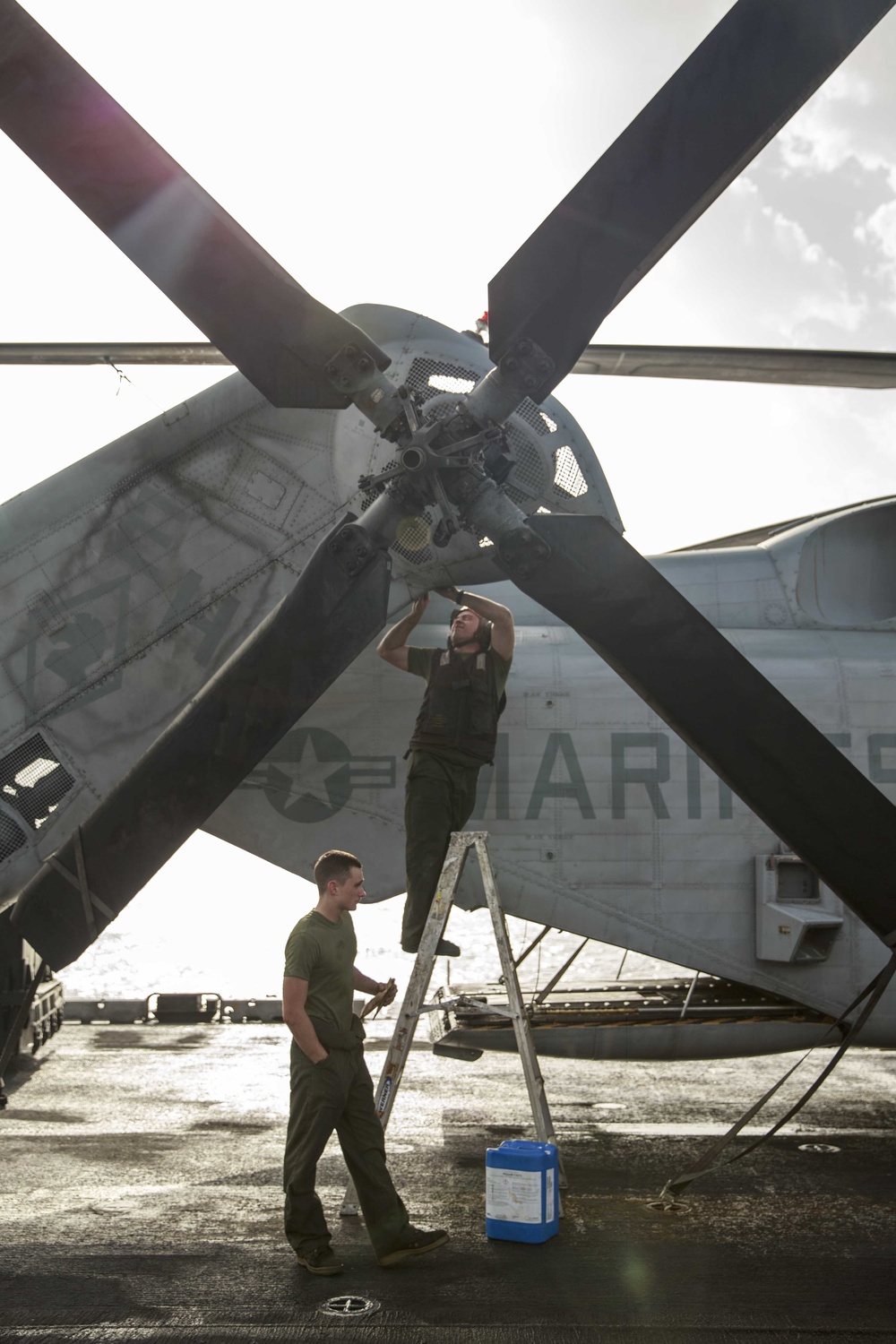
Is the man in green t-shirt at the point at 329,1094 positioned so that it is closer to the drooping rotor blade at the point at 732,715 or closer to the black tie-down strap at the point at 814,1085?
the black tie-down strap at the point at 814,1085

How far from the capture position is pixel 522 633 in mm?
8469

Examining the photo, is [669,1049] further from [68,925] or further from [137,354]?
[137,354]

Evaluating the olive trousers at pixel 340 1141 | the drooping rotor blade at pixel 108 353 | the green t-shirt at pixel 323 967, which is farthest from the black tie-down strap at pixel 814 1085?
the drooping rotor blade at pixel 108 353

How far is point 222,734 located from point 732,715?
206 cm

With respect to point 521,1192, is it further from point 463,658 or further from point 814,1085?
point 463,658

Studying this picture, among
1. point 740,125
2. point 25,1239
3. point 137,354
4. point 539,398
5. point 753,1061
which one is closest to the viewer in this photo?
point 740,125

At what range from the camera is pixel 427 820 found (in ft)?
20.0

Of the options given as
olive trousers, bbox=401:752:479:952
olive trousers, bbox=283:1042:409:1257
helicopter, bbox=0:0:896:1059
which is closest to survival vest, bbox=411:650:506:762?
olive trousers, bbox=401:752:479:952

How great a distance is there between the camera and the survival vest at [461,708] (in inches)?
239

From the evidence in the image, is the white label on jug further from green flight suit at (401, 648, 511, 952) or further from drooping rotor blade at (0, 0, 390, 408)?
drooping rotor blade at (0, 0, 390, 408)

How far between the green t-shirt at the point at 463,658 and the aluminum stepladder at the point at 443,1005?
48 cm

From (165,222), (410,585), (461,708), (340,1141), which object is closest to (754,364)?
(410,585)

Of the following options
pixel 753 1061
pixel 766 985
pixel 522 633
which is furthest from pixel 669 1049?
pixel 753 1061

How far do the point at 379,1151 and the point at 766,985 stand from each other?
12.3 ft
